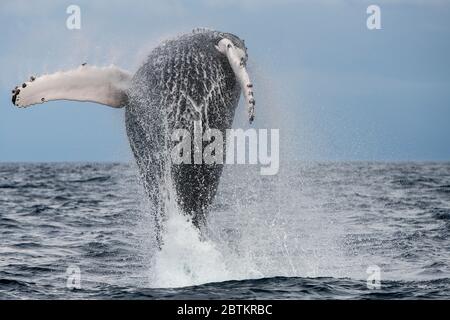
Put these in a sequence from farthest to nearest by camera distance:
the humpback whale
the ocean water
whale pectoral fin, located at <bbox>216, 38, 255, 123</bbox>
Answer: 1. the ocean water
2. the humpback whale
3. whale pectoral fin, located at <bbox>216, 38, 255, 123</bbox>

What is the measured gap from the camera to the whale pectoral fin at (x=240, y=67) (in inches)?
376

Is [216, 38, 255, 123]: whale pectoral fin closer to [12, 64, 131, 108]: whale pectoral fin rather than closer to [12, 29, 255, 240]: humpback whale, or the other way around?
[12, 29, 255, 240]: humpback whale

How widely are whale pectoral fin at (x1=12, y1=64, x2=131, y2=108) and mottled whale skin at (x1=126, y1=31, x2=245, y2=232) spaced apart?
199mm

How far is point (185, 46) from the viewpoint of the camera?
1063 centimetres

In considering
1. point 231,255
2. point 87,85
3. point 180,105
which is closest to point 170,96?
point 180,105

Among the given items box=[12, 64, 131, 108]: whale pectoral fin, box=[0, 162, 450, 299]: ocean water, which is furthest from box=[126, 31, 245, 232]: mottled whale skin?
box=[0, 162, 450, 299]: ocean water

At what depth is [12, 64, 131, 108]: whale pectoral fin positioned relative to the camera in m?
10.8

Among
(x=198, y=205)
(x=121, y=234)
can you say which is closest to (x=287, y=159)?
(x=198, y=205)

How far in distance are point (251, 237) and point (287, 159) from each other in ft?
11.4

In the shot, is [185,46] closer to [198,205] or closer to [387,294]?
[198,205]

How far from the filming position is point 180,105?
408 inches

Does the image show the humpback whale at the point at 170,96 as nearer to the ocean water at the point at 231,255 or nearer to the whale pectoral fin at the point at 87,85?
the whale pectoral fin at the point at 87,85

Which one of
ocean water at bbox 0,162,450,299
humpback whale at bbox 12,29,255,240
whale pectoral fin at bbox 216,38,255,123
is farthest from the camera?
ocean water at bbox 0,162,450,299

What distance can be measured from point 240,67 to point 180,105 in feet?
3.24
